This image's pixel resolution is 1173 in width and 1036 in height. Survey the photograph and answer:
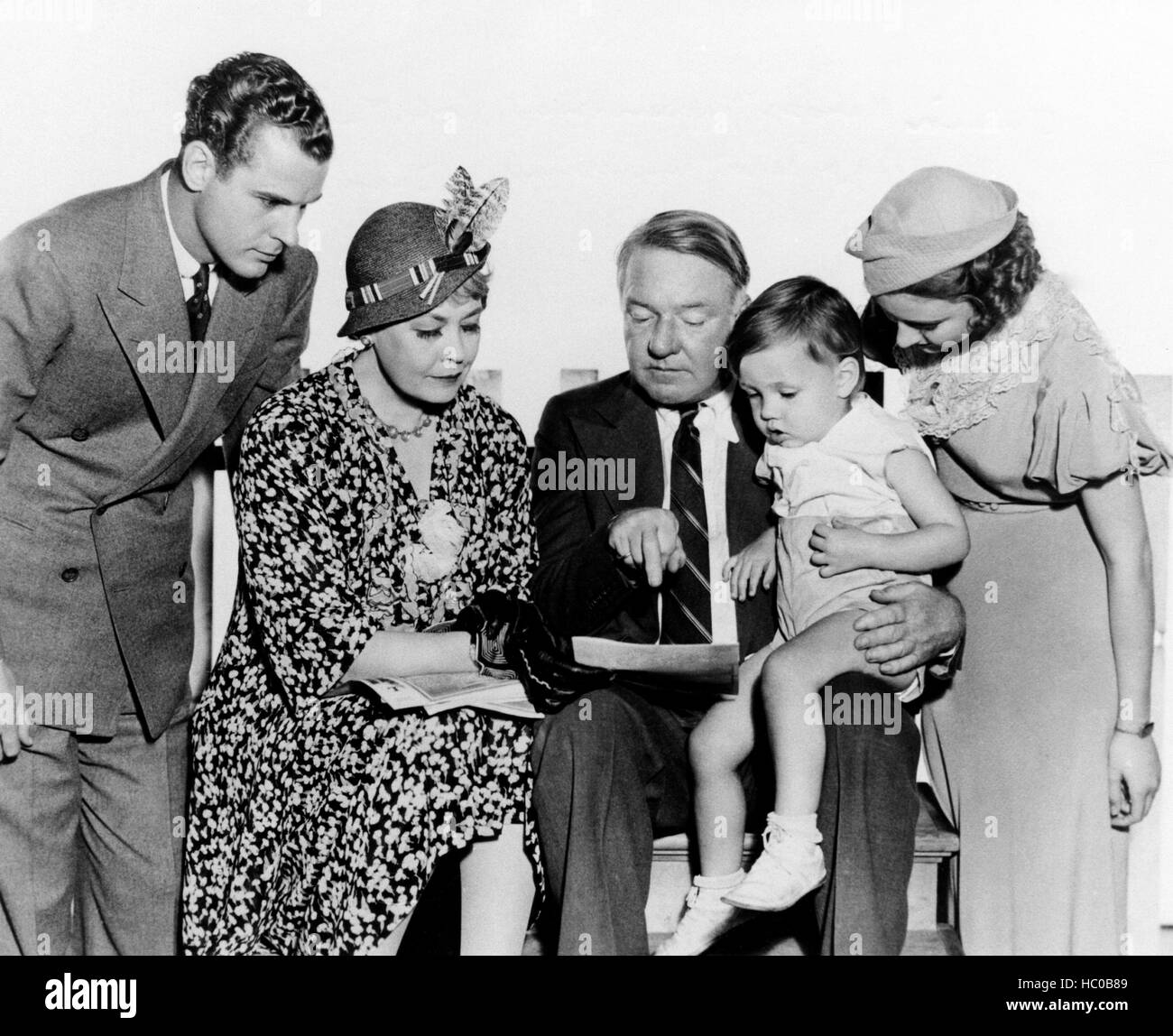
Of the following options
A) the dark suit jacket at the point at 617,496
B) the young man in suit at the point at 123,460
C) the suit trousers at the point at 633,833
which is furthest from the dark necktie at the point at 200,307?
the suit trousers at the point at 633,833

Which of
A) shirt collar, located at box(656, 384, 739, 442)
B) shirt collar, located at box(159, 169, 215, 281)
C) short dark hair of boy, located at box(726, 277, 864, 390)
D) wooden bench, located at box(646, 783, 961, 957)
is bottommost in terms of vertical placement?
wooden bench, located at box(646, 783, 961, 957)

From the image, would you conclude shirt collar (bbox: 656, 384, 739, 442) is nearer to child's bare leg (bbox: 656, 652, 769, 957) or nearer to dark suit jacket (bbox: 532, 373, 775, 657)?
dark suit jacket (bbox: 532, 373, 775, 657)

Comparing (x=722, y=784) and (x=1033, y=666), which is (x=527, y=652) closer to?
(x=722, y=784)

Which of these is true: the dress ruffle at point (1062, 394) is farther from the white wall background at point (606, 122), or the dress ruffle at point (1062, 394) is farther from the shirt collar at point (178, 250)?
the shirt collar at point (178, 250)

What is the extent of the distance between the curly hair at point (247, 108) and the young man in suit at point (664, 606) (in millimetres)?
640

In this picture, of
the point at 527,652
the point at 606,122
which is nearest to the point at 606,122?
the point at 606,122

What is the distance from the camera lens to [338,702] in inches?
102

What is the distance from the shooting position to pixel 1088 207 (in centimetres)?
299

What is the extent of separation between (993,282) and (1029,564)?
531 mm

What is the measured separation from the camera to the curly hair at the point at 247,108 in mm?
2584

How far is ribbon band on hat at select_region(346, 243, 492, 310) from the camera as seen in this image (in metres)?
2.65

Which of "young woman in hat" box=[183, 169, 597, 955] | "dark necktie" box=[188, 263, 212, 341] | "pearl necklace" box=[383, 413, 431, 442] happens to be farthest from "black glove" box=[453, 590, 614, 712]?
"dark necktie" box=[188, 263, 212, 341]
